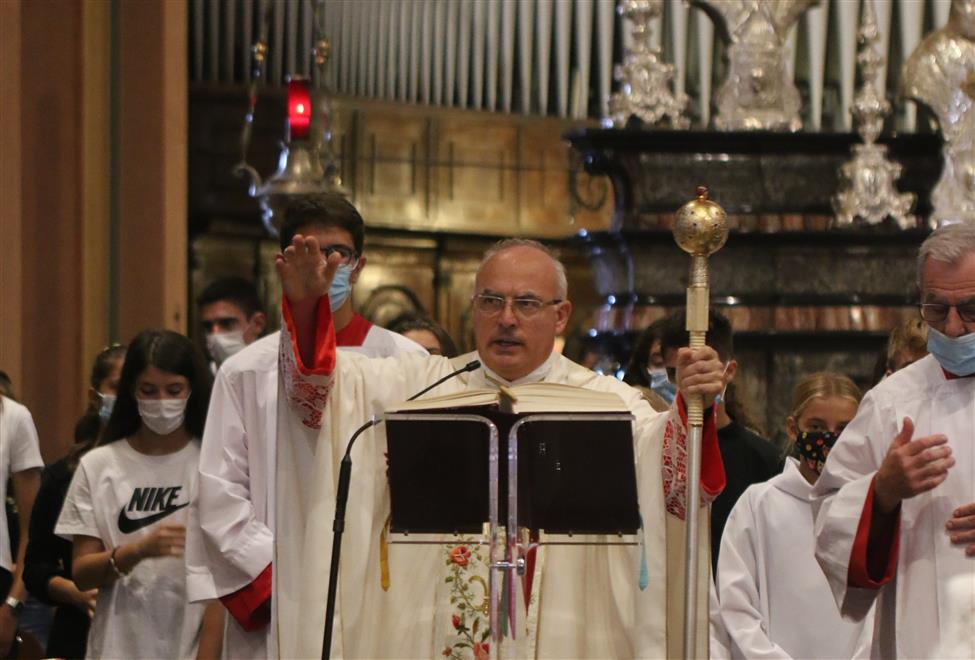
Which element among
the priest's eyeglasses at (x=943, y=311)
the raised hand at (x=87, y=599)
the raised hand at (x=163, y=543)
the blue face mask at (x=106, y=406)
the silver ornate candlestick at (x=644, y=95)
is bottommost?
the raised hand at (x=87, y=599)

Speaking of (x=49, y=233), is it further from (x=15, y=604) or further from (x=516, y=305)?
(x=516, y=305)

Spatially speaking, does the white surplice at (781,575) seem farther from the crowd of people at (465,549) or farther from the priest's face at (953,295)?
the priest's face at (953,295)

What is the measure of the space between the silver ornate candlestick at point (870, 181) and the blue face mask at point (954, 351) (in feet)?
16.9

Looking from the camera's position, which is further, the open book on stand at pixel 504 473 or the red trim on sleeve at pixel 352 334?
the red trim on sleeve at pixel 352 334

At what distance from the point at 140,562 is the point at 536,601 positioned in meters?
1.62

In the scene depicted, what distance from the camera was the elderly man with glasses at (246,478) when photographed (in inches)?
215

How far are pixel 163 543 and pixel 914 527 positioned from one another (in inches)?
89.8

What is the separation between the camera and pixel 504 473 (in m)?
4.26

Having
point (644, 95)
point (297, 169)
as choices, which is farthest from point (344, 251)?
point (297, 169)

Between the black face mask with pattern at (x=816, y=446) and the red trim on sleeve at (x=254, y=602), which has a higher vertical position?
the black face mask with pattern at (x=816, y=446)

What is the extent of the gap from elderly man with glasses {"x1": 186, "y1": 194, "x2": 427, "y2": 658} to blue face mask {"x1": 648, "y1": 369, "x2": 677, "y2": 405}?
1620 millimetres

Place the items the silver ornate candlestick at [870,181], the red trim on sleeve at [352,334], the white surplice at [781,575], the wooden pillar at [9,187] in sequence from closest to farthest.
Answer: the red trim on sleeve at [352,334] → the white surplice at [781,575] → the wooden pillar at [9,187] → the silver ornate candlestick at [870,181]

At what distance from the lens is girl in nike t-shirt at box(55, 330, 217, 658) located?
19.5 ft

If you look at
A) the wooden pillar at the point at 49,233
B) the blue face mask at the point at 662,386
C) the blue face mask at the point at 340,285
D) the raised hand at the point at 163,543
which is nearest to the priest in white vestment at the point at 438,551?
the blue face mask at the point at 340,285
